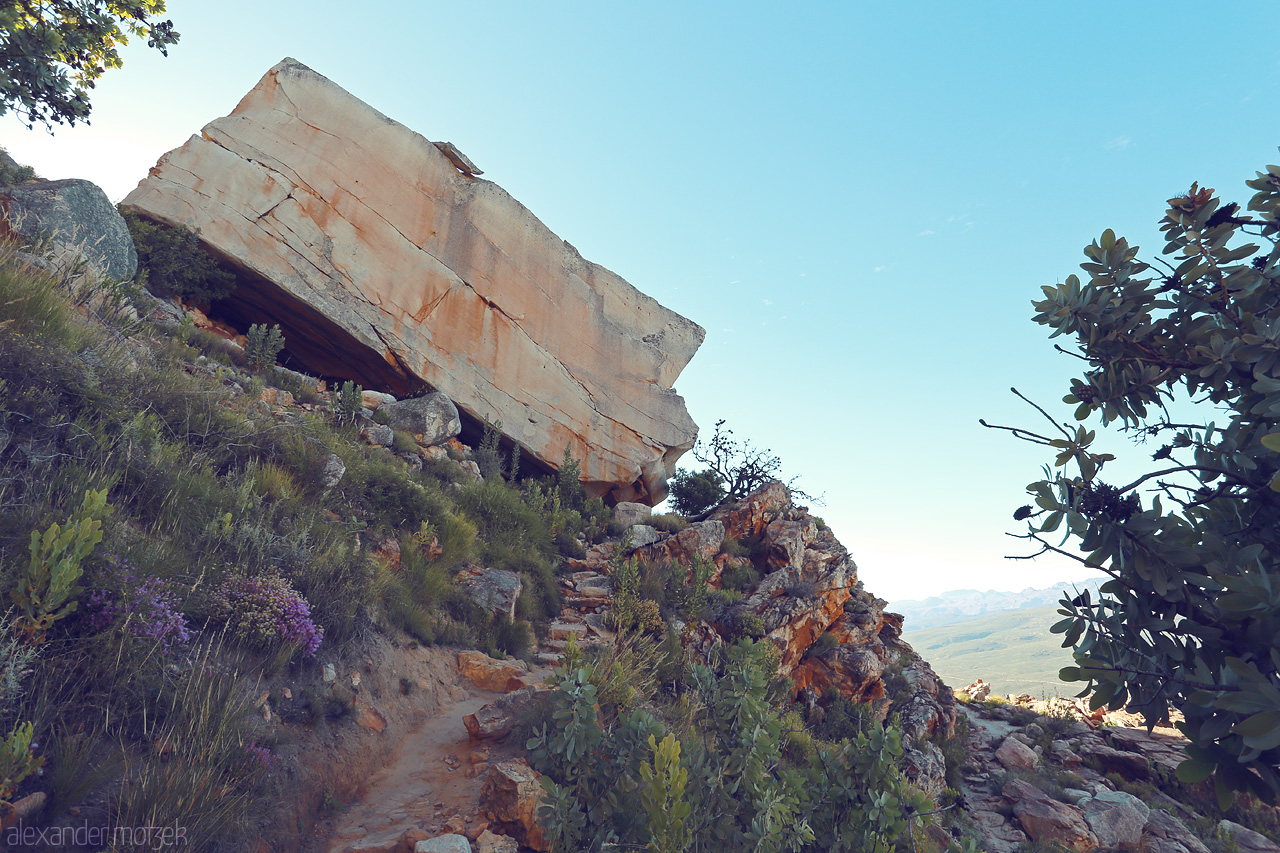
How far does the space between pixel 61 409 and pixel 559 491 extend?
1045 centimetres

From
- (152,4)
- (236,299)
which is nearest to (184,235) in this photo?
(236,299)

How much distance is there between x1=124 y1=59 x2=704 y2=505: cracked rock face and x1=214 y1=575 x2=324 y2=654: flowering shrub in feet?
34.3

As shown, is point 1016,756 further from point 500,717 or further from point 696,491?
point 500,717

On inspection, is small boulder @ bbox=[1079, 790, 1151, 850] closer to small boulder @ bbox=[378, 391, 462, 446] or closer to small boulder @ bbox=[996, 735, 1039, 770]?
small boulder @ bbox=[996, 735, 1039, 770]

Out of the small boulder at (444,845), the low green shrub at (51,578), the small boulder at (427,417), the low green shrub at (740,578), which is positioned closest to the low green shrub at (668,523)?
the low green shrub at (740,578)

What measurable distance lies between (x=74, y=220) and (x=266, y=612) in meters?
9.28

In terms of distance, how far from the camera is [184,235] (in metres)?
12.0

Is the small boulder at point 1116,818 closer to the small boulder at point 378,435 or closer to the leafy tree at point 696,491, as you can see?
the leafy tree at point 696,491

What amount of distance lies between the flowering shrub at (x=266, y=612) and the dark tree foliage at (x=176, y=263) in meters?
10.6

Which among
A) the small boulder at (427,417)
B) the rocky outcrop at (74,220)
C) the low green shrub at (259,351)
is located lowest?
the small boulder at (427,417)

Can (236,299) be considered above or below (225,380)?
above

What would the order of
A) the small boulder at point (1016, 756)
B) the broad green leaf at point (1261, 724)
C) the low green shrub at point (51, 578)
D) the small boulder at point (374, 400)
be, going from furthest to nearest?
the small boulder at point (374, 400)
the small boulder at point (1016, 756)
the low green shrub at point (51, 578)
the broad green leaf at point (1261, 724)

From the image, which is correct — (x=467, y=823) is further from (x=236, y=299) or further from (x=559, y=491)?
(x=236, y=299)

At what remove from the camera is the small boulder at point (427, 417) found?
40.8 feet
